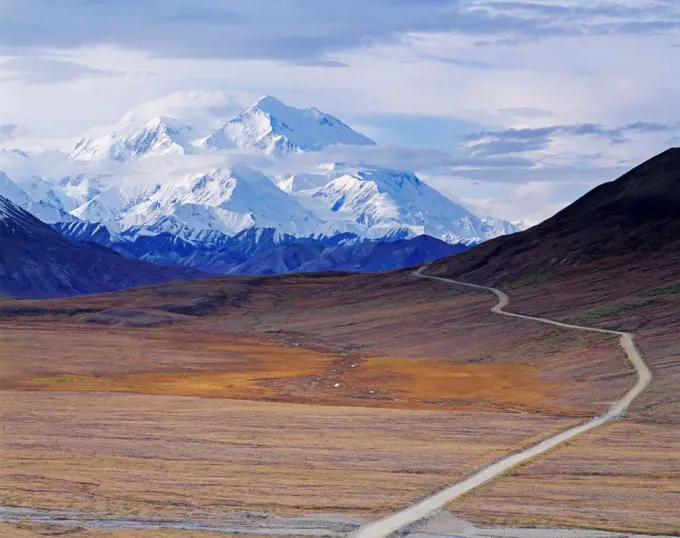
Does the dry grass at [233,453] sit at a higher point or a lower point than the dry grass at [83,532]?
lower

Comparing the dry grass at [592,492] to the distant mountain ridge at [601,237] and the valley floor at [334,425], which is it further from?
→ the distant mountain ridge at [601,237]

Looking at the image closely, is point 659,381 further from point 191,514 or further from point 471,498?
point 191,514

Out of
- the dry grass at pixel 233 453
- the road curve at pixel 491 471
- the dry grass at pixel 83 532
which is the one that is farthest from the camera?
the dry grass at pixel 233 453

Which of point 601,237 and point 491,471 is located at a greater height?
point 601,237

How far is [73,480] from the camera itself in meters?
32.1

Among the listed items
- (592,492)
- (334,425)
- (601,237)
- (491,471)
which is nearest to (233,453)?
(491,471)

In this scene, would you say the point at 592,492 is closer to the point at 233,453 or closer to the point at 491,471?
the point at 491,471

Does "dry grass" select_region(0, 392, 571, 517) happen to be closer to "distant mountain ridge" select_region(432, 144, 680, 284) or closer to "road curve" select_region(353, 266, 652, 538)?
"road curve" select_region(353, 266, 652, 538)

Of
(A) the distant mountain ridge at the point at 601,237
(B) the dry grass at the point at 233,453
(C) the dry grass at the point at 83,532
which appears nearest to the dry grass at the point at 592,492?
(B) the dry grass at the point at 233,453

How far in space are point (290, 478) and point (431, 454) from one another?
7027 millimetres

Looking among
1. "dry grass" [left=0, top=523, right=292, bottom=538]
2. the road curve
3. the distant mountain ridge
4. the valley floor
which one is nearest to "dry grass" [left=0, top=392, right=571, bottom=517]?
the valley floor

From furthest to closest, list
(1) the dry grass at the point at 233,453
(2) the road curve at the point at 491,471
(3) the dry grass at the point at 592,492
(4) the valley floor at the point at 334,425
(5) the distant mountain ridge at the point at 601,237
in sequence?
(5) the distant mountain ridge at the point at 601,237 → (4) the valley floor at the point at 334,425 → (1) the dry grass at the point at 233,453 → (3) the dry grass at the point at 592,492 → (2) the road curve at the point at 491,471

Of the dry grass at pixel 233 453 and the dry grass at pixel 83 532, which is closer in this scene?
the dry grass at pixel 83 532

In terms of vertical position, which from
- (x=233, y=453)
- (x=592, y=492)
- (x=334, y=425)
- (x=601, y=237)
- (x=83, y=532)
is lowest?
(x=334, y=425)
